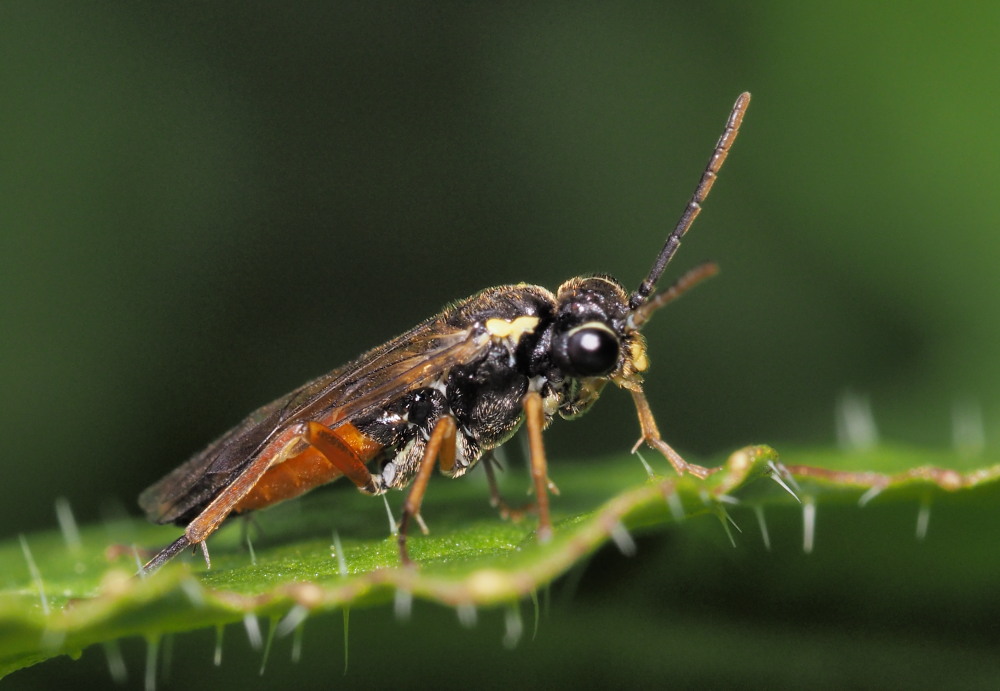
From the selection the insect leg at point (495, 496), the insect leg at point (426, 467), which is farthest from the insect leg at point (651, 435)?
the insect leg at point (426, 467)

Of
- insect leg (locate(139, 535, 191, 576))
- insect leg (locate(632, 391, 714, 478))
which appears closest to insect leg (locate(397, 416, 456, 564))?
insect leg (locate(632, 391, 714, 478))

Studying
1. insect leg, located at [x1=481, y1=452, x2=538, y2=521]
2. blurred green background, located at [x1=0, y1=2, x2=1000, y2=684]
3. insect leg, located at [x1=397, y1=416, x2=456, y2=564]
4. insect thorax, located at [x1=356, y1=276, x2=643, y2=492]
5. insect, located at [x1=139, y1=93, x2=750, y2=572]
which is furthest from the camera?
blurred green background, located at [x1=0, y1=2, x2=1000, y2=684]

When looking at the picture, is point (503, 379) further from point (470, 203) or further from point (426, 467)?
point (470, 203)

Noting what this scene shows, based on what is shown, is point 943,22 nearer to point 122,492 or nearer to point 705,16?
point 705,16

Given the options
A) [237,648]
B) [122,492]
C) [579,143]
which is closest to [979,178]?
[579,143]

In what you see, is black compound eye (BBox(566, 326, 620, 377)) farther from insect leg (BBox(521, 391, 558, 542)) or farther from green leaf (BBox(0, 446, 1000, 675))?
green leaf (BBox(0, 446, 1000, 675))

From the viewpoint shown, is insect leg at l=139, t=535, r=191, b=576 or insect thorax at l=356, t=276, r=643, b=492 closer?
insect leg at l=139, t=535, r=191, b=576

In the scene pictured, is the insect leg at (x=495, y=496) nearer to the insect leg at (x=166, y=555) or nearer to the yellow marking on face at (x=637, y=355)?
the yellow marking on face at (x=637, y=355)
